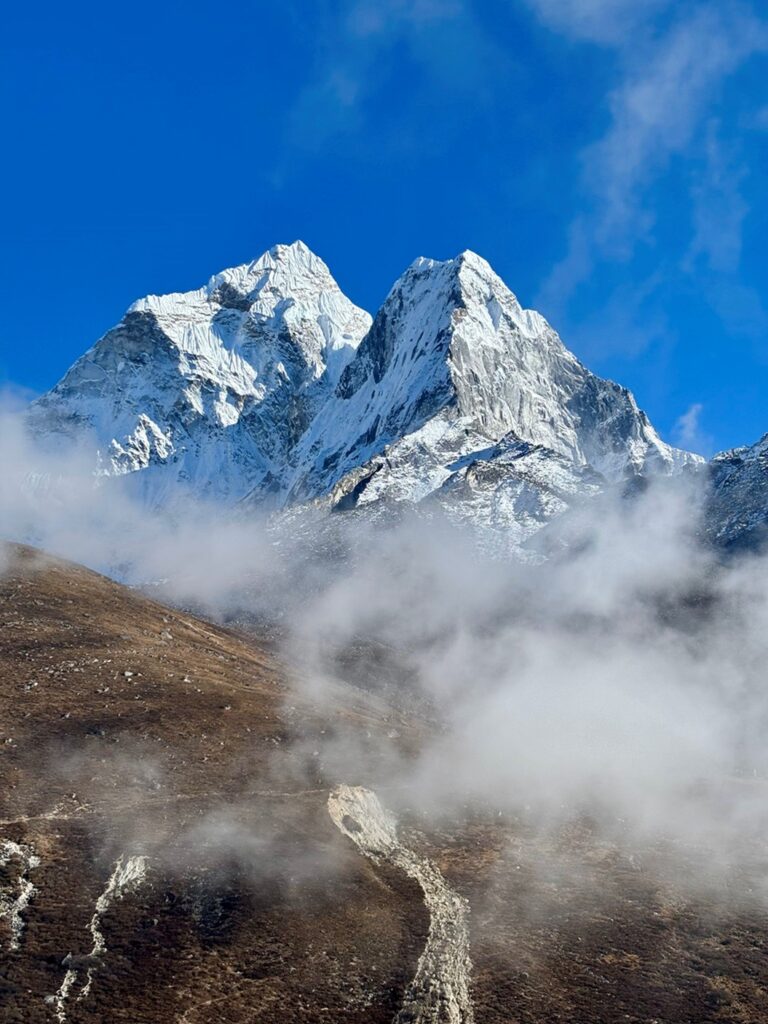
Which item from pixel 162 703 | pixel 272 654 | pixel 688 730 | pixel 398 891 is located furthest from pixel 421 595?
pixel 398 891

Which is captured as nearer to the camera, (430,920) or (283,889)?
(430,920)

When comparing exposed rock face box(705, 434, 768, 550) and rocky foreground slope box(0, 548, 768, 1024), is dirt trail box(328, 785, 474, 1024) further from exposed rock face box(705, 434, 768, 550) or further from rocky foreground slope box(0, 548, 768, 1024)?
exposed rock face box(705, 434, 768, 550)

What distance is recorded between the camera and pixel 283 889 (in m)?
37.6

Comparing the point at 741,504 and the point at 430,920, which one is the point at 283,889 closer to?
the point at 430,920

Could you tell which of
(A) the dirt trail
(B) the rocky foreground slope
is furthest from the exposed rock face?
(A) the dirt trail

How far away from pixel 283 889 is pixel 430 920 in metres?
7.07

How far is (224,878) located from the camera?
124ft

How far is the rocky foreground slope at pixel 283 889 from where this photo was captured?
30656 mm

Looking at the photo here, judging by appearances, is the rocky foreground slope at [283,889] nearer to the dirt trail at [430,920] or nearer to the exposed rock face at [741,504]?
the dirt trail at [430,920]

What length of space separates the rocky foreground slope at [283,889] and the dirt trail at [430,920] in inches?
6.2

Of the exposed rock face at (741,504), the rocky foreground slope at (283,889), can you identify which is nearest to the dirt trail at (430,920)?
the rocky foreground slope at (283,889)

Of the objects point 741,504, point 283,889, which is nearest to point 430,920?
point 283,889

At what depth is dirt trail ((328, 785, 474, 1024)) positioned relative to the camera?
1190 inches

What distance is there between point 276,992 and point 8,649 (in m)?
40.0
